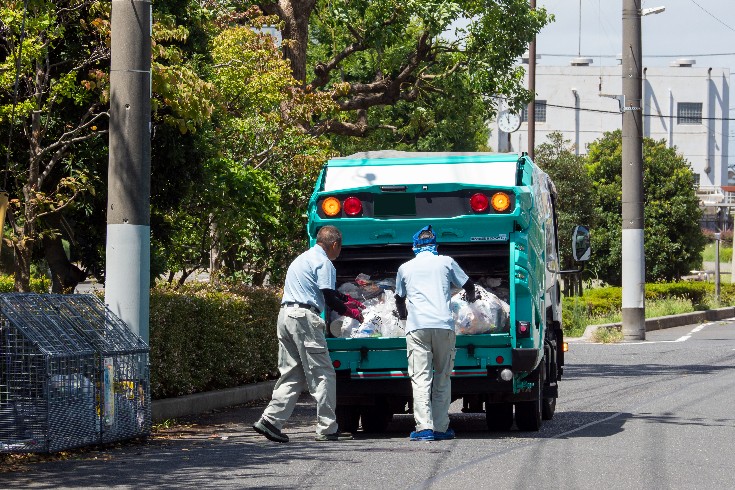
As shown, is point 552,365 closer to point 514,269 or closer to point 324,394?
point 514,269

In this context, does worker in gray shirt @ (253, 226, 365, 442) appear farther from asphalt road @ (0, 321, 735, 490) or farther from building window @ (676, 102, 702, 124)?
building window @ (676, 102, 702, 124)

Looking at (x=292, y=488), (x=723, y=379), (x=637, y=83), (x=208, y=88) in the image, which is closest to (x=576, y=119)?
(x=637, y=83)

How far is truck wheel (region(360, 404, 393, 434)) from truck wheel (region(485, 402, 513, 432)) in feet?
3.40

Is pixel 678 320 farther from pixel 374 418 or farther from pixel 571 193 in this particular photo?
pixel 374 418

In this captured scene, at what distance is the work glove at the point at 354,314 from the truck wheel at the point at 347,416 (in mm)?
1362

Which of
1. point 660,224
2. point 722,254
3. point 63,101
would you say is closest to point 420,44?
point 63,101

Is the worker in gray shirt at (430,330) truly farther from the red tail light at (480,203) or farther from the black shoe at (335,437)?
the black shoe at (335,437)

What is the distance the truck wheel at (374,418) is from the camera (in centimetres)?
1280

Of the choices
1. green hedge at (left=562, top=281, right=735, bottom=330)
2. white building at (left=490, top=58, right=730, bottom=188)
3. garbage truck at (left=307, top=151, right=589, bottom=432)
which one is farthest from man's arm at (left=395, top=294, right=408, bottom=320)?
white building at (left=490, top=58, right=730, bottom=188)

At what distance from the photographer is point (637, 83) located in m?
28.3

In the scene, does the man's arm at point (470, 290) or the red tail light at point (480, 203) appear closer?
the man's arm at point (470, 290)

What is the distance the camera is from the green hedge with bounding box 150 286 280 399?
13.1 metres

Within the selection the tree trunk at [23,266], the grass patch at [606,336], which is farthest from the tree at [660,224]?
the tree trunk at [23,266]

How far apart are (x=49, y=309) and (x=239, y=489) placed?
333 centimetres
